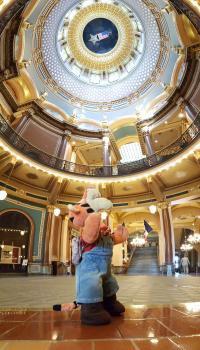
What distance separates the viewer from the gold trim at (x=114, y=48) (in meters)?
17.9

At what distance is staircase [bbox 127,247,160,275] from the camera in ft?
57.3

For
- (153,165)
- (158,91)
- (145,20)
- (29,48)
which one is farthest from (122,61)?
(153,165)

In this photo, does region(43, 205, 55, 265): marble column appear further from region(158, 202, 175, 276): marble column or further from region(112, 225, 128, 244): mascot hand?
region(112, 225, 128, 244): mascot hand

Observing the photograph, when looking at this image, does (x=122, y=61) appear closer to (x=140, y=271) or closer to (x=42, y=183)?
(x=42, y=183)

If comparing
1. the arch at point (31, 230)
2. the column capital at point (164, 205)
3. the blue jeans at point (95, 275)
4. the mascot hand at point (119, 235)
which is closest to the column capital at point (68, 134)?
the arch at point (31, 230)

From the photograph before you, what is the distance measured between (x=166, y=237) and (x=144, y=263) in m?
7.84

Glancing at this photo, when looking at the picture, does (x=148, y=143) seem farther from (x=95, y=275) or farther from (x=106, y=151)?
(x=95, y=275)

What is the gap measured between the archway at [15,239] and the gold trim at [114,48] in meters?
13.3

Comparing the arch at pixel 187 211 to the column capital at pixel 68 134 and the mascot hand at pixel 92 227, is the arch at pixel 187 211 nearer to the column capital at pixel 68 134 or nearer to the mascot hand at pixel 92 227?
the column capital at pixel 68 134

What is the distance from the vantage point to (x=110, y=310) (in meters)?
2.12

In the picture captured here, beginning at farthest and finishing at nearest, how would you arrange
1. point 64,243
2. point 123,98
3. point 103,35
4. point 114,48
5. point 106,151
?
point 103,35, point 114,48, point 123,98, point 106,151, point 64,243

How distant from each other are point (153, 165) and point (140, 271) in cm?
950

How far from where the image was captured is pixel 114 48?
62.4 feet

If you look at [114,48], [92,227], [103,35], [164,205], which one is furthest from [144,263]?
[92,227]
